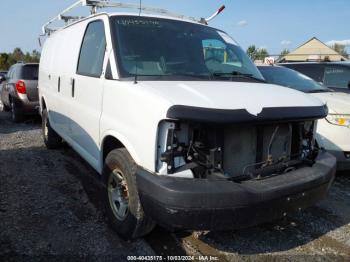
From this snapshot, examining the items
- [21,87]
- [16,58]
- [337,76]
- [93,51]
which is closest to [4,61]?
[16,58]

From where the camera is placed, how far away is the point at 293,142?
141 inches

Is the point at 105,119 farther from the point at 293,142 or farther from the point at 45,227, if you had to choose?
the point at 293,142

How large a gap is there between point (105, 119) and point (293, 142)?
1.81 m

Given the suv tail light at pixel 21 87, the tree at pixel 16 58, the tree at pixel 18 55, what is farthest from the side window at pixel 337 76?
the tree at pixel 18 55

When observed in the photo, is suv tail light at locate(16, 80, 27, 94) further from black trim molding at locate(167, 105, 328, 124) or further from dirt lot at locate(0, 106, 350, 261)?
black trim molding at locate(167, 105, 328, 124)

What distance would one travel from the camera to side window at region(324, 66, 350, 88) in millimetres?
7969

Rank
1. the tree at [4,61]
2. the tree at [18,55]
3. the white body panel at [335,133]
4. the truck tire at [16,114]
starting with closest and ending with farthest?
1. the white body panel at [335,133]
2. the truck tire at [16,114]
3. the tree at [4,61]
4. the tree at [18,55]

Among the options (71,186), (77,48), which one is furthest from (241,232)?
(77,48)

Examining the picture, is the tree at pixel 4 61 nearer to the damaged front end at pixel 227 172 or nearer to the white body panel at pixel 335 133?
the white body panel at pixel 335 133

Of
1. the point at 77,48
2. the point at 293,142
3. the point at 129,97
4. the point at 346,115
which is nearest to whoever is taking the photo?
the point at 129,97

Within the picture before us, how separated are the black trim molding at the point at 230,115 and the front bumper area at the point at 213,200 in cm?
46

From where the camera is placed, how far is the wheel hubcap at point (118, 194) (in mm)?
3484

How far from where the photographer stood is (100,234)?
364 cm

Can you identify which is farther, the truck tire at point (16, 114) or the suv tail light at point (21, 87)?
the truck tire at point (16, 114)
